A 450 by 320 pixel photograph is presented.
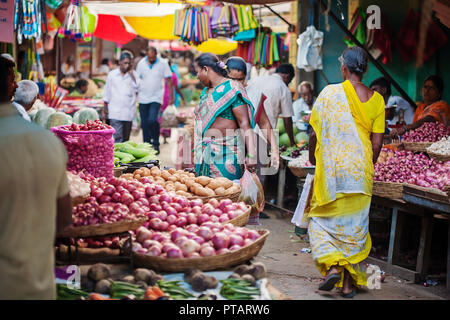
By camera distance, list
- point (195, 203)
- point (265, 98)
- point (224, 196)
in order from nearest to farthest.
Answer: point (195, 203)
point (224, 196)
point (265, 98)

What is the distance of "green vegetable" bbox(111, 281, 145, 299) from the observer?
3.01 metres

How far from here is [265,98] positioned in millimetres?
8547

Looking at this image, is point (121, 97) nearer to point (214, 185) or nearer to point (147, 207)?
point (214, 185)

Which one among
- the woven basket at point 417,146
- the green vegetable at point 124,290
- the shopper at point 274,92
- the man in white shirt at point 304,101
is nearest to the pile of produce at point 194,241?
the green vegetable at point 124,290

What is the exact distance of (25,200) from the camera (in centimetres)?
245

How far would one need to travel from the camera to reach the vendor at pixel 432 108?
746cm

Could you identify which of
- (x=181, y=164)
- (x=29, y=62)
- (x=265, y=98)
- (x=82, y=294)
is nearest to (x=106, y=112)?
(x=29, y=62)

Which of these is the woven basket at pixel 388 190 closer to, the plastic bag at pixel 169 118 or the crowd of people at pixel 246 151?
the crowd of people at pixel 246 151

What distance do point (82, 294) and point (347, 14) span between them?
8838 mm

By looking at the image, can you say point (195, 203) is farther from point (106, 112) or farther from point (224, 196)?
point (106, 112)

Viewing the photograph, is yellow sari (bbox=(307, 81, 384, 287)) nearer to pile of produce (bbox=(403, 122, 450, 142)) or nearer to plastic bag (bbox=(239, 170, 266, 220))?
plastic bag (bbox=(239, 170, 266, 220))

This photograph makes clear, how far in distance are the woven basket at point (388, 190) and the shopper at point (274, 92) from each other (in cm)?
282

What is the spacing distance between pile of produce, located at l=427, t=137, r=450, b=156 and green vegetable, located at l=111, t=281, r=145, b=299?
4231 mm
